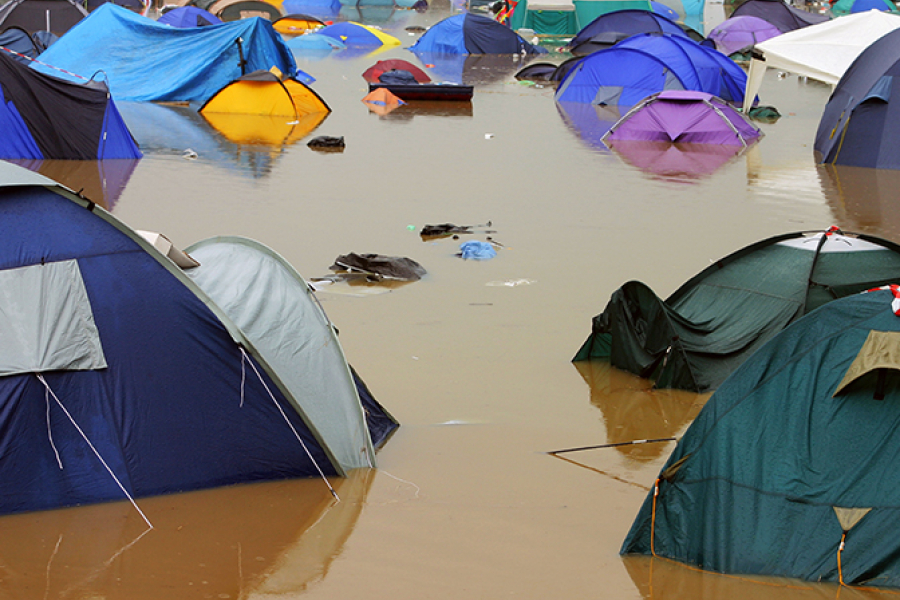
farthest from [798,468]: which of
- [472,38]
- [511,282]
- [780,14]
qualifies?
[780,14]

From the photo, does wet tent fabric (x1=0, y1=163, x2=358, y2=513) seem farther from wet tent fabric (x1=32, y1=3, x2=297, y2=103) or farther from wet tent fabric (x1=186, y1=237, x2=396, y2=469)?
wet tent fabric (x1=32, y1=3, x2=297, y2=103)

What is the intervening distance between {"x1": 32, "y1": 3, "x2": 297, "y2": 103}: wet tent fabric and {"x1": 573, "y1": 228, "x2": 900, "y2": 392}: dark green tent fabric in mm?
18700

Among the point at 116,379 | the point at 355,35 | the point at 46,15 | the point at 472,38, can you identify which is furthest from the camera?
the point at 355,35

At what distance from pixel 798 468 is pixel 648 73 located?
21.7m

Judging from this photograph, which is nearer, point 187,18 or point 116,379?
point 116,379

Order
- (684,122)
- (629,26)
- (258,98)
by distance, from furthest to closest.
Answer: (629,26), (258,98), (684,122)

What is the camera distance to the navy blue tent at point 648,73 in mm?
25781

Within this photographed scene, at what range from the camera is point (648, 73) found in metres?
26.0

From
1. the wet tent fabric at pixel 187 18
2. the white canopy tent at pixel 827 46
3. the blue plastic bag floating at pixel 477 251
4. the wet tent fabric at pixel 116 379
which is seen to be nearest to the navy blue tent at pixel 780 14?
the white canopy tent at pixel 827 46

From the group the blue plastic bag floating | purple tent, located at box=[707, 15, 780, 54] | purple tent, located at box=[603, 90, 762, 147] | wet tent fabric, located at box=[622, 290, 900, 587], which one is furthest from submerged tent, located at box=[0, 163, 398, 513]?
purple tent, located at box=[707, 15, 780, 54]

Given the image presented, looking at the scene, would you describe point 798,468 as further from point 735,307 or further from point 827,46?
point 827,46

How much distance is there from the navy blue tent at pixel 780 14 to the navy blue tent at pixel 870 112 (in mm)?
21119

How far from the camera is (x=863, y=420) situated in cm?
566

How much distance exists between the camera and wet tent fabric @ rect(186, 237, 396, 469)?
22.2 ft
